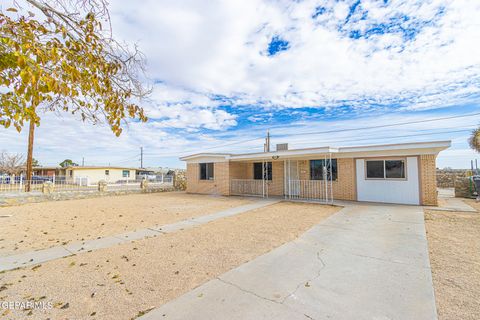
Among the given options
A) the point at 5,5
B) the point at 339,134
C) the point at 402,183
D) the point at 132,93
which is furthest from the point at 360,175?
the point at 339,134

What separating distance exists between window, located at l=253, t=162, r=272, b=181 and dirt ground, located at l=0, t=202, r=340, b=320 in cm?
860

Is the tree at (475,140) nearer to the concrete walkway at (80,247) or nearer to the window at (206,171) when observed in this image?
the window at (206,171)

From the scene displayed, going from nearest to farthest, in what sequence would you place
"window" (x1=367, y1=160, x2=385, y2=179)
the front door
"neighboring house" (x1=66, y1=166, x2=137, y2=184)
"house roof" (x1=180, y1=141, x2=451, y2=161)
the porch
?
1. "house roof" (x1=180, y1=141, x2=451, y2=161)
2. "window" (x1=367, y1=160, x2=385, y2=179)
3. the porch
4. the front door
5. "neighboring house" (x1=66, y1=166, x2=137, y2=184)

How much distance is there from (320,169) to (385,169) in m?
3.03

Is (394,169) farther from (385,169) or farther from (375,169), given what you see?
(375,169)

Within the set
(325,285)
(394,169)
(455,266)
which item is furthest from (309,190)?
(325,285)

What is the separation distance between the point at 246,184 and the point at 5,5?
13468 mm

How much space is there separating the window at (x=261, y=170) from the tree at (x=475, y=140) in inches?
672

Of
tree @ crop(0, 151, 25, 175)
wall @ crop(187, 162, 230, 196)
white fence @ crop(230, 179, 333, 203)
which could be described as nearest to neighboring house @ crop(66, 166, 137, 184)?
tree @ crop(0, 151, 25, 175)

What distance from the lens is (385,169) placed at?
426 inches

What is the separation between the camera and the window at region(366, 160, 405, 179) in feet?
34.5

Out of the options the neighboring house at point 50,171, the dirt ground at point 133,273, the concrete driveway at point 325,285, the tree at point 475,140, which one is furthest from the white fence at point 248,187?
the neighboring house at point 50,171

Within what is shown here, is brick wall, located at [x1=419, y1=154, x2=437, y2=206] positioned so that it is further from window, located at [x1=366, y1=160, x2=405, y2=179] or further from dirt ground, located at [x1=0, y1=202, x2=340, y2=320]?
dirt ground, located at [x1=0, y1=202, x2=340, y2=320]

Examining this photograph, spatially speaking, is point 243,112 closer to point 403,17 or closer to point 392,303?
point 403,17
